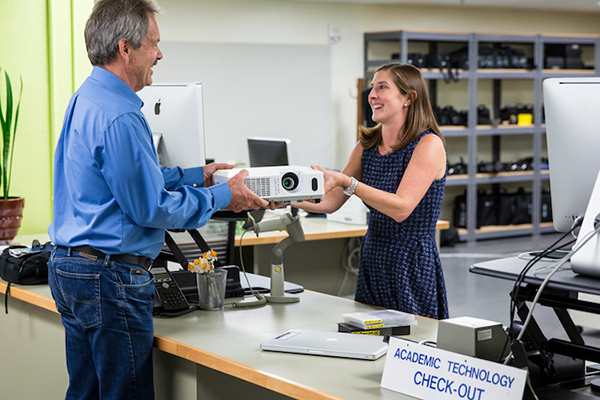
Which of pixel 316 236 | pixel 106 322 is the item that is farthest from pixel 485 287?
pixel 106 322

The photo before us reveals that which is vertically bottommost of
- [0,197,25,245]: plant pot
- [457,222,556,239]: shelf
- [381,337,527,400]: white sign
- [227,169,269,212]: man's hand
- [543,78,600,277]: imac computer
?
[457,222,556,239]: shelf

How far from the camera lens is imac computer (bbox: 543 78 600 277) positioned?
166cm

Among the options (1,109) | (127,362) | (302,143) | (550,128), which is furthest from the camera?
(302,143)

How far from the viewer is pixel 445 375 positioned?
148 cm

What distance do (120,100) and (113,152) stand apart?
0.48ft

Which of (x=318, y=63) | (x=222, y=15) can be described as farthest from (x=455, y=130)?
(x=222, y=15)

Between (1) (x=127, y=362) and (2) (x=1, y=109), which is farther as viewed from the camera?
(2) (x=1, y=109)

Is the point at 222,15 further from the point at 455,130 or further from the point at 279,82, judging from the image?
the point at 455,130

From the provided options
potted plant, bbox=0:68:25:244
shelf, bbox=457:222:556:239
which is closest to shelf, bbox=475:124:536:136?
shelf, bbox=457:222:556:239

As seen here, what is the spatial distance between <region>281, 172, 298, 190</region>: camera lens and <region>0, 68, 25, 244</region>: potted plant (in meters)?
1.84

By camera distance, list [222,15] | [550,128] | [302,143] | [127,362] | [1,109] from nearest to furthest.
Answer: [550,128]
[127,362]
[1,109]
[222,15]
[302,143]

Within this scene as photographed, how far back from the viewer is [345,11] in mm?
7715

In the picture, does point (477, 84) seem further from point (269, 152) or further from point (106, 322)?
point (106, 322)

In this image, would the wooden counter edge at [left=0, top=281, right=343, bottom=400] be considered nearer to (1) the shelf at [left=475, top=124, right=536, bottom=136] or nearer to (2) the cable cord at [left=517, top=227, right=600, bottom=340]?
(2) the cable cord at [left=517, top=227, right=600, bottom=340]
